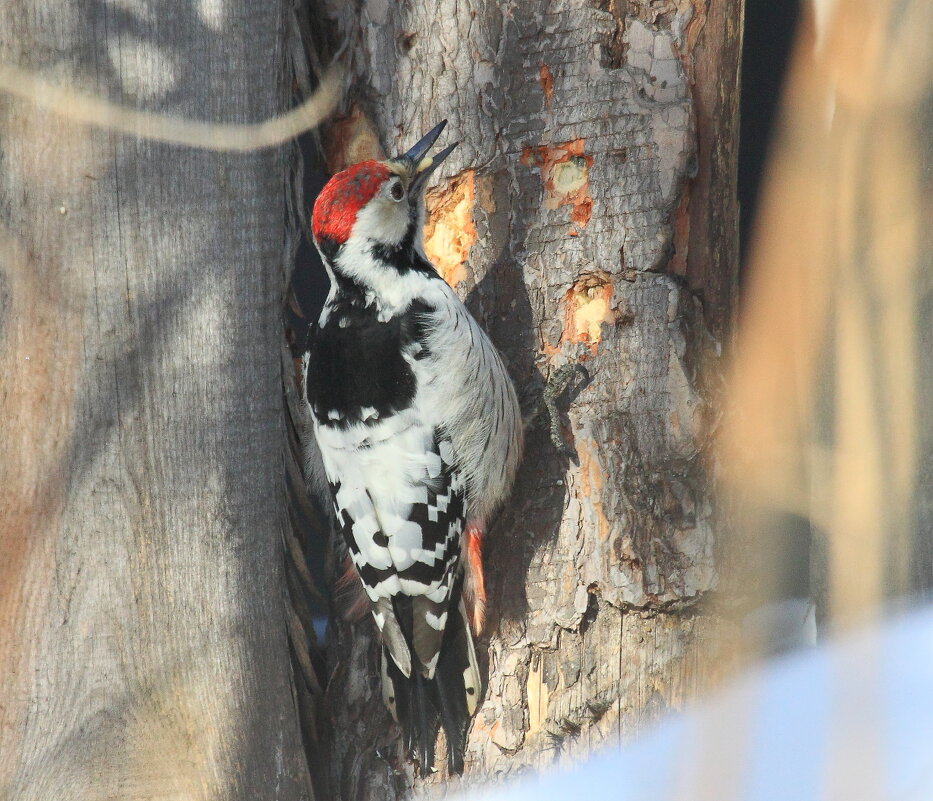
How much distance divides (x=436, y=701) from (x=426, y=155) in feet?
4.20

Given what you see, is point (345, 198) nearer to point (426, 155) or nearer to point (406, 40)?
point (426, 155)

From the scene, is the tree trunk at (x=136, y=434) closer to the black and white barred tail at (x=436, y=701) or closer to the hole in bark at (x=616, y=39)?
the black and white barred tail at (x=436, y=701)

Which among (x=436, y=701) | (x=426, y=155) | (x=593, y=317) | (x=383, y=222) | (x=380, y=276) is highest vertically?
(x=426, y=155)

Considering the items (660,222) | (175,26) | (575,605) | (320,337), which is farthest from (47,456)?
(660,222)

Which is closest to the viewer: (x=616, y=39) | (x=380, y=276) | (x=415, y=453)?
(x=616, y=39)

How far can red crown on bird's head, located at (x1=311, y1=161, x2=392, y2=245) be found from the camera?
2217 mm

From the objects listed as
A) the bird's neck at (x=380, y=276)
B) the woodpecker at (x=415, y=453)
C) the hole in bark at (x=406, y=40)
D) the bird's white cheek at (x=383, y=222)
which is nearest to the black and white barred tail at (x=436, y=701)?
the woodpecker at (x=415, y=453)

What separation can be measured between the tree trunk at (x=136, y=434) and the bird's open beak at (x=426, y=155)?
0.37 m

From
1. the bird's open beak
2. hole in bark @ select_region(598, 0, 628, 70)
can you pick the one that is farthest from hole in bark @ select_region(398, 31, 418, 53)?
hole in bark @ select_region(598, 0, 628, 70)

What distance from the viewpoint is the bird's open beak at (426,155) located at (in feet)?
7.27

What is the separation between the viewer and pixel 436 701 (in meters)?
2.18

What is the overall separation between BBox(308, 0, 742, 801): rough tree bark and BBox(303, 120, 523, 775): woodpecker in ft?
0.22

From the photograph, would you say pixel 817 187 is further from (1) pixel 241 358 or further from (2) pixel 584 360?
(1) pixel 241 358

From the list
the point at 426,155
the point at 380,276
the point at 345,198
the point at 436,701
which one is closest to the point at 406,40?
the point at 426,155
